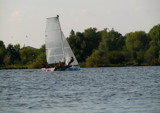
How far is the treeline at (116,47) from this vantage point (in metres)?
105

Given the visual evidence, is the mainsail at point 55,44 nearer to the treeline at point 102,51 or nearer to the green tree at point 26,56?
the treeline at point 102,51

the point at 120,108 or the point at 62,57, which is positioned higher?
the point at 62,57

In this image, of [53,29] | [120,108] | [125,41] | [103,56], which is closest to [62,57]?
[53,29]

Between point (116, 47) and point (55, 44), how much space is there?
245 feet

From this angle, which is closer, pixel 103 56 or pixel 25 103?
pixel 25 103

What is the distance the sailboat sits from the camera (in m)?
66.2

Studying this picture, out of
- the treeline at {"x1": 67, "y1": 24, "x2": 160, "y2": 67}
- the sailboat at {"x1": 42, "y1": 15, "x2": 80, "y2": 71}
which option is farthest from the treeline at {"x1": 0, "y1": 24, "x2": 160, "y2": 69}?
the sailboat at {"x1": 42, "y1": 15, "x2": 80, "y2": 71}

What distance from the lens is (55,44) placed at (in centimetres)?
6762

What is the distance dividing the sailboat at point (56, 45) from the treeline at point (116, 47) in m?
31.1

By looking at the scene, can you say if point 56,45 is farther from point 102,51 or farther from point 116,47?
point 116,47

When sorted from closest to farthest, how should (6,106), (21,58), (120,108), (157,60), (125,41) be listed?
(120,108), (6,106), (157,60), (21,58), (125,41)

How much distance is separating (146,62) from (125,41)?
30768 millimetres

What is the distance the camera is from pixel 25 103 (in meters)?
23.0

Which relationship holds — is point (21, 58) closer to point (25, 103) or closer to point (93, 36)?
point (93, 36)
